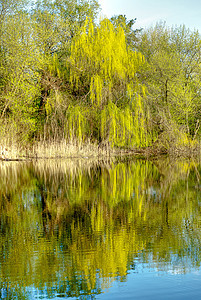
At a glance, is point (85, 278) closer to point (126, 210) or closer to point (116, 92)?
point (126, 210)

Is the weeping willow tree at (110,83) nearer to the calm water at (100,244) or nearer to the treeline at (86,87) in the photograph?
the treeline at (86,87)

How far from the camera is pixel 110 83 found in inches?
832

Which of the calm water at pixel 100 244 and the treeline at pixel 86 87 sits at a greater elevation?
the treeline at pixel 86 87

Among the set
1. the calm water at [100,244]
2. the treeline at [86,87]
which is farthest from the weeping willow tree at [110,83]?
the calm water at [100,244]

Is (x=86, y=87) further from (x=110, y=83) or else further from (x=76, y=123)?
(x=76, y=123)

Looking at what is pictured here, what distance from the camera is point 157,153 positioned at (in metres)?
24.3

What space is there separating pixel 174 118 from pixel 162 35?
8093 mm

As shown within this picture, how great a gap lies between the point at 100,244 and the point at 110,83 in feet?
55.9

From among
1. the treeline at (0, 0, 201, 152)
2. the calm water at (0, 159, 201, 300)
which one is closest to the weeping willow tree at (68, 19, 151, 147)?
the treeline at (0, 0, 201, 152)

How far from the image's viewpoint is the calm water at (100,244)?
3.32 metres

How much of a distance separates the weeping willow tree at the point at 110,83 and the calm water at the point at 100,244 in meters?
11.8

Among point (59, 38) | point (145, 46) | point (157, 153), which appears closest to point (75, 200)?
point (157, 153)

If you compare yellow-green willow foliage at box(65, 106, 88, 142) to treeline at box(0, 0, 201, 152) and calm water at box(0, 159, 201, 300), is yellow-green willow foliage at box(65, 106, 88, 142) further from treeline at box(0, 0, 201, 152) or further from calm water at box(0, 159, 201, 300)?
calm water at box(0, 159, 201, 300)

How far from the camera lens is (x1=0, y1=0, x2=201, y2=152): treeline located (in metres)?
21.0
